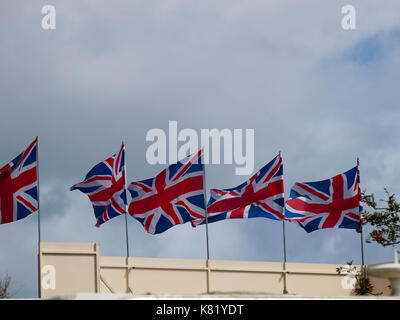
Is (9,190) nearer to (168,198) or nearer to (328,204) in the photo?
(168,198)

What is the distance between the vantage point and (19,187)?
3269 centimetres

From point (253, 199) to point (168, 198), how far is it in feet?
11.7

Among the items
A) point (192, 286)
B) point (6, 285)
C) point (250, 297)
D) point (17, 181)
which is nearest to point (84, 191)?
point (17, 181)

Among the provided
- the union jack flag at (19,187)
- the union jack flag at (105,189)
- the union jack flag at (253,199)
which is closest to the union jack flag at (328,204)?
the union jack flag at (253,199)

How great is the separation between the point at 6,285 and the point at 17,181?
18.3m

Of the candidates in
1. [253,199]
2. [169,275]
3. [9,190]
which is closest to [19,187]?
[9,190]

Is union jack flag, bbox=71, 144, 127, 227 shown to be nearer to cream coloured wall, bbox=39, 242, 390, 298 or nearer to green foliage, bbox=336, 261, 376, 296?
cream coloured wall, bbox=39, 242, 390, 298

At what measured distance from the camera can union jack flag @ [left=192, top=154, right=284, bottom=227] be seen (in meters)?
35.8

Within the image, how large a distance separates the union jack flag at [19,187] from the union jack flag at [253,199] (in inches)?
276

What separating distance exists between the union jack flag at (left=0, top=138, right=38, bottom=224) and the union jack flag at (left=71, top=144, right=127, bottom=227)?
2.26 meters

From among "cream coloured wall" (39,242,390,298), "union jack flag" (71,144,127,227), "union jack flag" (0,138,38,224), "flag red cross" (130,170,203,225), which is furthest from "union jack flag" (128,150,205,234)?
"union jack flag" (0,138,38,224)

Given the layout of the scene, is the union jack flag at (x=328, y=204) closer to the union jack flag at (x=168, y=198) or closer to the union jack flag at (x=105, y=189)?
the union jack flag at (x=168, y=198)

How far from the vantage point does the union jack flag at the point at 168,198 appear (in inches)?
1363
